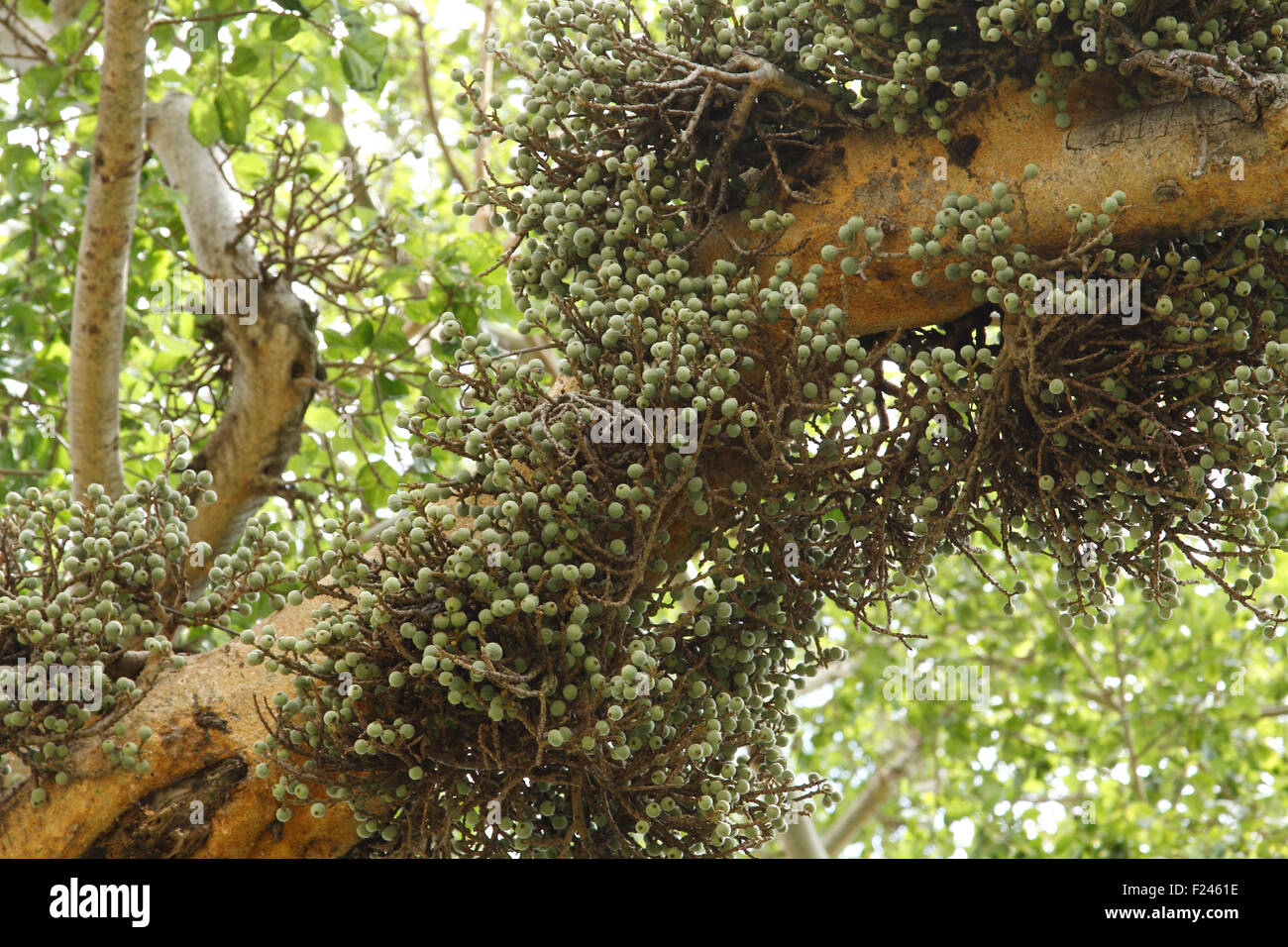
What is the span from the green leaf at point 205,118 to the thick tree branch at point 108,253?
0.90 metres

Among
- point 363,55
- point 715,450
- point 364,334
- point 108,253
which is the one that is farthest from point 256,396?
point 715,450

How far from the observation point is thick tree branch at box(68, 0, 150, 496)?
3.29 m

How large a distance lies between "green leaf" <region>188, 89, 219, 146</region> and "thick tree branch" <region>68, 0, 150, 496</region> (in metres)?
0.90

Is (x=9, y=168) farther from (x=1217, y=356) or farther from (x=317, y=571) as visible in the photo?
(x=1217, y=356)

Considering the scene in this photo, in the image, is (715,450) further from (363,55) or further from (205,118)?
(205,118)

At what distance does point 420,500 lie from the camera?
2.63m

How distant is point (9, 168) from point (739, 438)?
143 inches

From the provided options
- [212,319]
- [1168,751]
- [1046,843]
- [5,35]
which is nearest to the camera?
[212,319]

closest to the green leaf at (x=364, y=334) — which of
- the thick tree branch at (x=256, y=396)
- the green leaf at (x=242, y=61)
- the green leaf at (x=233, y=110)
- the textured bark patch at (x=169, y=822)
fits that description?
the thick tree branch at (x=256, y=396)

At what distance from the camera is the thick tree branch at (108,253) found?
3.29 m

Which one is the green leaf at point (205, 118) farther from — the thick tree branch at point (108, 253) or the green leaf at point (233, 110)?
the thick tree branch at point (108, 253)

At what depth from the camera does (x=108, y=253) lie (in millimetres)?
3492

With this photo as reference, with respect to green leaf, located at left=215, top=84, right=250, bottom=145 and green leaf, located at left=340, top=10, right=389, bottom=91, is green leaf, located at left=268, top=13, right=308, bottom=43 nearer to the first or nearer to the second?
green leaf, located at left=340, top=10, right=389, bottom=91

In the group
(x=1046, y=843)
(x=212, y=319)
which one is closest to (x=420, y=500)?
(x=212, y=319)
